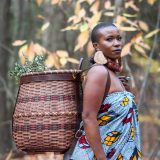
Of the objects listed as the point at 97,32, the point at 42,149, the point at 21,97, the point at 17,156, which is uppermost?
the point at 97,32

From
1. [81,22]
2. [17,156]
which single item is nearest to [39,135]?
[81,22]

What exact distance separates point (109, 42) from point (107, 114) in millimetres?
447

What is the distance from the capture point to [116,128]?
345cm

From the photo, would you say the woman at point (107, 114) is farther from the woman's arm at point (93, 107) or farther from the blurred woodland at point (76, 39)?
the blurred woodland at point (76, 39)

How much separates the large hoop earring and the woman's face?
51 mm

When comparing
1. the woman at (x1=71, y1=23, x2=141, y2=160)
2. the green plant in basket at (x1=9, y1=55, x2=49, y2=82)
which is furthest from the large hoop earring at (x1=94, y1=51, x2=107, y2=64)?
the green plant in basket at (x1=9, y1=55, x2=49, y2=82)

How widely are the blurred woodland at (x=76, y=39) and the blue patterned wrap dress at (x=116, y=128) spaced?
41 cm

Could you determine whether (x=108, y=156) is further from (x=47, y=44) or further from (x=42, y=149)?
(x=47, y=44)

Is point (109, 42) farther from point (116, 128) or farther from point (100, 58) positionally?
point (116, 128)

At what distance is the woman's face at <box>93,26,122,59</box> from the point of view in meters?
3.58

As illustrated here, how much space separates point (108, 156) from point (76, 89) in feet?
1.81

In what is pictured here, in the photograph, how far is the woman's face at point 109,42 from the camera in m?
3.58

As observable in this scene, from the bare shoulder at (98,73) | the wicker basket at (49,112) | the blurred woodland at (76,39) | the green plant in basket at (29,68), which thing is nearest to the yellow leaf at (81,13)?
the blurred woodland at (76,39)

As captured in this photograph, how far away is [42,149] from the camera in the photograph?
373 cm
